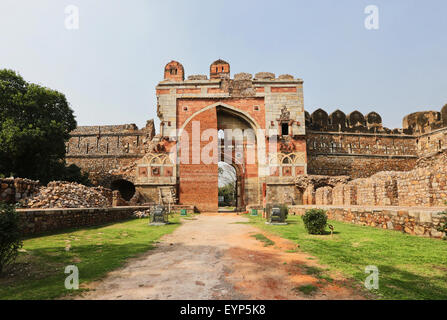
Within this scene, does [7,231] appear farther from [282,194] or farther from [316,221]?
[282,194]

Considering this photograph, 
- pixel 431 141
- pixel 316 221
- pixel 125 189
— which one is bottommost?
pixel 316 221

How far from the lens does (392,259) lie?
388 cm

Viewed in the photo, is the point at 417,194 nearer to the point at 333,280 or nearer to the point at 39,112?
the point at 333,280

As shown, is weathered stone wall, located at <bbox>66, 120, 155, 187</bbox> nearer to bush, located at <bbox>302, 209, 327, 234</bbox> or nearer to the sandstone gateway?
the sandstone gateway

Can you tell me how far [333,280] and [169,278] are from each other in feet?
6.90

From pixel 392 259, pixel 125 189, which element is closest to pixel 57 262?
pixel 392 259

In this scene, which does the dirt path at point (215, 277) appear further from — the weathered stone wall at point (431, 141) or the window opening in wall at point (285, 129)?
the weathered stone wall at point (431, 141)

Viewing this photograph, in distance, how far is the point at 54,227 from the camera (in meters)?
7.43

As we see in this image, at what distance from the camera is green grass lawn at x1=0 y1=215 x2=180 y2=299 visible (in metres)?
2.85

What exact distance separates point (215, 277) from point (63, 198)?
31.0ft

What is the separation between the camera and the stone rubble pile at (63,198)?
377 inches

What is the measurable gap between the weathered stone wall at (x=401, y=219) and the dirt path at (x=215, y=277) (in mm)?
2820

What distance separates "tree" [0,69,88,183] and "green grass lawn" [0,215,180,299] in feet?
45.2
